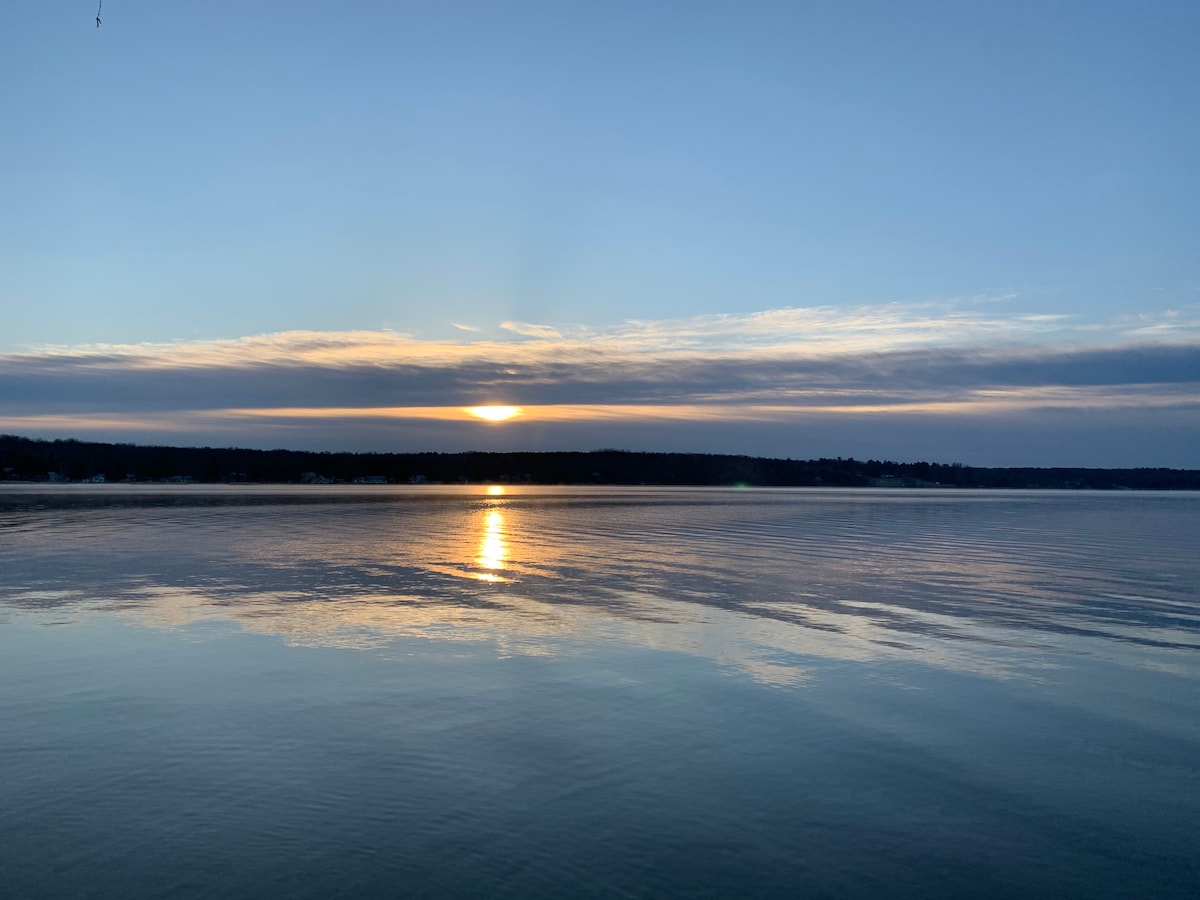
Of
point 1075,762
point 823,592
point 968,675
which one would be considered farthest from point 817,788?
point 823,592

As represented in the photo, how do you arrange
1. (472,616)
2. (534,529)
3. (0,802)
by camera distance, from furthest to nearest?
1. (534,529)
2. (472,616)
3. (0,802)

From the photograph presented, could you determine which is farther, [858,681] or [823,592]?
[823,592]

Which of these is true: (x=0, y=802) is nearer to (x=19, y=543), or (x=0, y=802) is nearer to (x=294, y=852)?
(x=294, y=852)

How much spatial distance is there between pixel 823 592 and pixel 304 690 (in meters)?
12.5

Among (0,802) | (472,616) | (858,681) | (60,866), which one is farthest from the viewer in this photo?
(472,616)

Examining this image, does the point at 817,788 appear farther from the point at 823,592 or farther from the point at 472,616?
the point at 823,592

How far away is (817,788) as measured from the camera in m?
8.09

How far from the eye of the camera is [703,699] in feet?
36.1

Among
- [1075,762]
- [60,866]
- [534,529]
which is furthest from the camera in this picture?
[534,529]

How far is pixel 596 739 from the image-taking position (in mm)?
9438

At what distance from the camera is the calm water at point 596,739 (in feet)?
21.3

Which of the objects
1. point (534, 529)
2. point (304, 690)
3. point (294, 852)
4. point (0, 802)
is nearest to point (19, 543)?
point (534, 529)

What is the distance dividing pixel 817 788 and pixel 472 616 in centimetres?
984

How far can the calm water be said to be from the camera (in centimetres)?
648
